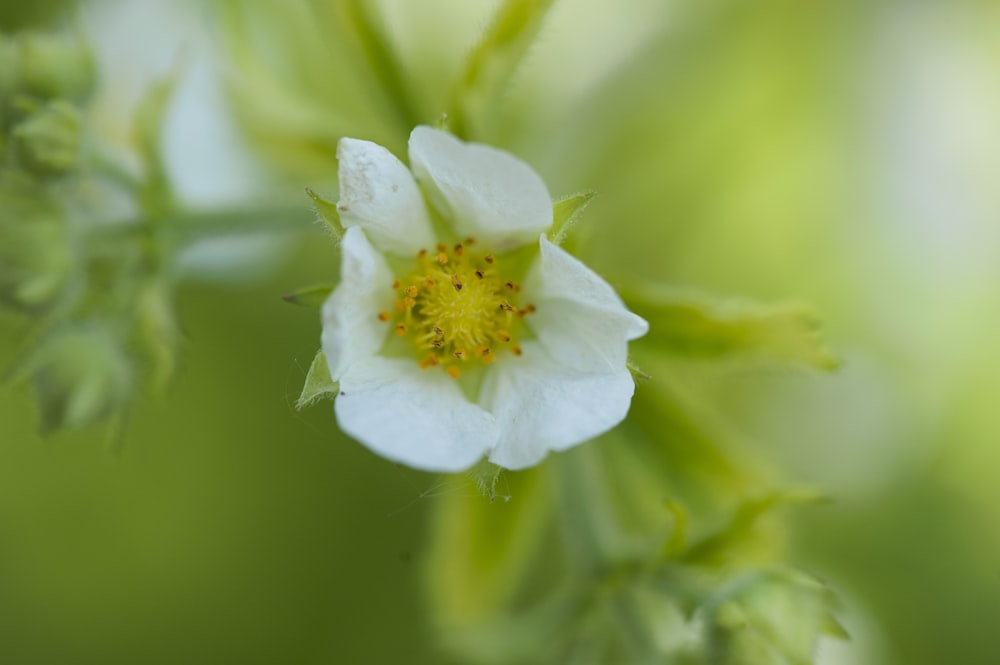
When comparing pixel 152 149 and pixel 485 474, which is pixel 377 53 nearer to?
pixel 152 149

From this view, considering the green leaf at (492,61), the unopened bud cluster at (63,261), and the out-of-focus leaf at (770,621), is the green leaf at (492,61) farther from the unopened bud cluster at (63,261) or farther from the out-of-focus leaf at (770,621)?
the out-of-focus leaf at (770,621)

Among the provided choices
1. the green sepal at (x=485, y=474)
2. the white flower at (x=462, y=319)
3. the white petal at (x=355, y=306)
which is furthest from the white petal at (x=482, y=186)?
the green sepal at (x=485, y=474)

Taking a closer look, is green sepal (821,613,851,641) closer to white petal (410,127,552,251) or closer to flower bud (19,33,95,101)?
white petal (410,127,552,251)

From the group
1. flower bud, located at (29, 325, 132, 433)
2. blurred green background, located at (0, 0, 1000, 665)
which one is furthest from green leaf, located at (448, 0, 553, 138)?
blurred green background, located at (0, 0, 1000, 665)

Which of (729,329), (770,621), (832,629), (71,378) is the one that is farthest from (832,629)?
(71,378)

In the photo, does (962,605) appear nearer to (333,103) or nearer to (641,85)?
(641,85)

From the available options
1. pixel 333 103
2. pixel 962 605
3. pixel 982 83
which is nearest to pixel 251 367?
pixel 333 103
